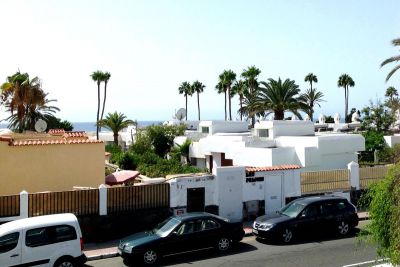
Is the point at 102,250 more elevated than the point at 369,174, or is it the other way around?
the point at 369,174

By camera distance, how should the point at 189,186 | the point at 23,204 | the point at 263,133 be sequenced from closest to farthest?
the point at 23,204 < the point at 189,186 < the point at 263,133

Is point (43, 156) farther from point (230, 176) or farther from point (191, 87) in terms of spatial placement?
point (191, 87)

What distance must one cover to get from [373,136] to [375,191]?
3566cm

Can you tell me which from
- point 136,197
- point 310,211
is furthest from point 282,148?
point 136,197

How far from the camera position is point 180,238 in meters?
14.4

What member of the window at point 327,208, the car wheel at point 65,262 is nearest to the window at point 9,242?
the car wheel at point 65,262

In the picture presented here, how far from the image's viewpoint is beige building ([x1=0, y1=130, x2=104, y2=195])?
19000 millimetres

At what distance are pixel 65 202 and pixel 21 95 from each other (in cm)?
2158

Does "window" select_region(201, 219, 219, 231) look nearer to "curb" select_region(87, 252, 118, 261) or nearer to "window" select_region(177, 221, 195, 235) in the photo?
"window" select_region(177, 221, 195, 235)

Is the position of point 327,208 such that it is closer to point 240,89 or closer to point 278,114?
point 278,114

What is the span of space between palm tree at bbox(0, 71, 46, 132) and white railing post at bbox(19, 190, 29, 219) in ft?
64.2

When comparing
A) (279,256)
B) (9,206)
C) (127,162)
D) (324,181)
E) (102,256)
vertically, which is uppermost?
(127,162)

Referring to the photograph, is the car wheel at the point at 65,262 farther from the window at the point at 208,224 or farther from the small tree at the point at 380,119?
the small tree at the point at 380,119

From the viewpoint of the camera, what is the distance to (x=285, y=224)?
1617 centimetres
